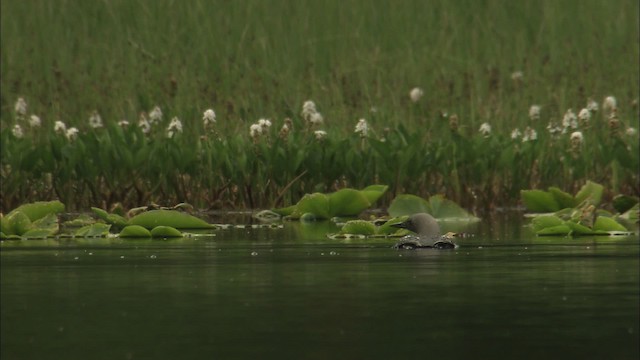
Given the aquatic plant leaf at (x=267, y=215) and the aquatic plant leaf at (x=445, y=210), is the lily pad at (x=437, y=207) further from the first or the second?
the aquatic plant leaf at (x=267, y=215)

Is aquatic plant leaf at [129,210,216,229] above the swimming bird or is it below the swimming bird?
above

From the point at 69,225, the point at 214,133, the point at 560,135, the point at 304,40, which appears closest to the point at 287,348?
the point at 69,225

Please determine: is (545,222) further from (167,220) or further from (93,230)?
(93,230)

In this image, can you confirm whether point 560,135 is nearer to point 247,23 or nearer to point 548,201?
point 548,201

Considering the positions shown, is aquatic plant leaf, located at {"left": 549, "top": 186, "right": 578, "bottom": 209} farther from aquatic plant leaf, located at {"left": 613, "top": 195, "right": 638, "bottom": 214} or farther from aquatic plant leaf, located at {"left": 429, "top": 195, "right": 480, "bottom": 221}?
aquatic plant leaf, located at {"left": 429, "top": 195, "right": 480, "bottom": 221}

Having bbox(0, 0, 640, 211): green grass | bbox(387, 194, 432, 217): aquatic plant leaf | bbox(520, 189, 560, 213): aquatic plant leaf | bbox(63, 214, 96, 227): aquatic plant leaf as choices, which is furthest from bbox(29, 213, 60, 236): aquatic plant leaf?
bbox(520, 189, 560, 213): aquatic plant leaf

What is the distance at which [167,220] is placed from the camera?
11656 millimetres

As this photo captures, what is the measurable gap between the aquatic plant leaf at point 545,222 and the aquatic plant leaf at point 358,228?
3.76 ft

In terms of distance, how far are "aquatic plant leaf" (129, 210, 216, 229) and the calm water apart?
1.29 meters

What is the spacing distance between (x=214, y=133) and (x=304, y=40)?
6.11 metres

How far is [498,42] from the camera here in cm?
2202

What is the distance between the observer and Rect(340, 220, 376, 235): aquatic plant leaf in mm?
10906

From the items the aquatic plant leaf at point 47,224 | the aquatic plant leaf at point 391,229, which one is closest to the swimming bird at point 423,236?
the aquatic plant leaf at point 391,229

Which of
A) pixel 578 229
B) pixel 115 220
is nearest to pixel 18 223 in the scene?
pixel 115 220
